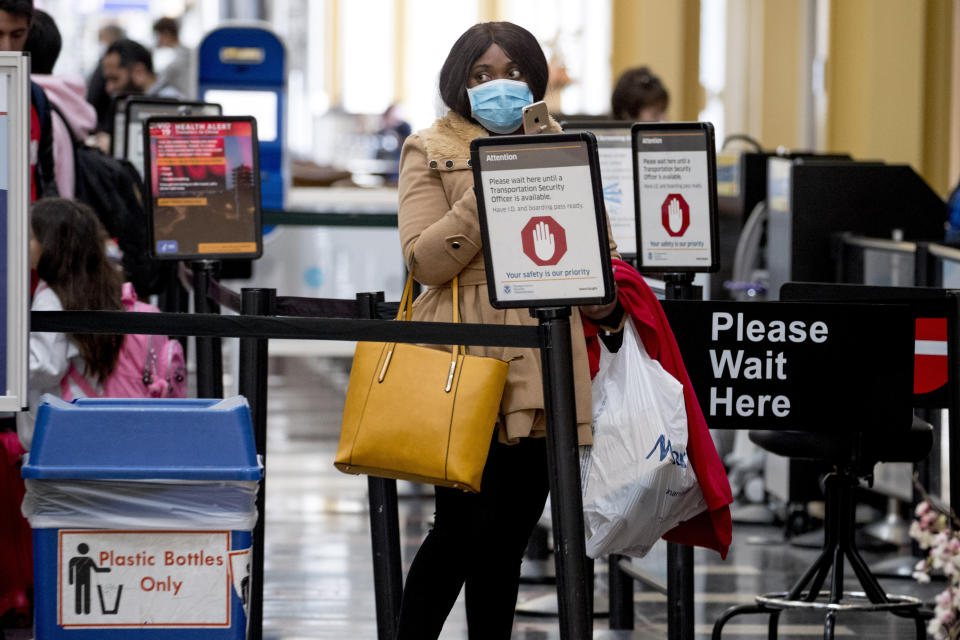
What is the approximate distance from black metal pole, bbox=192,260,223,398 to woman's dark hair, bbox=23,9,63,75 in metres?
1.25

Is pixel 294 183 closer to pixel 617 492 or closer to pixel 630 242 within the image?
pixel 630 242

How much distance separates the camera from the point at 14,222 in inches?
111

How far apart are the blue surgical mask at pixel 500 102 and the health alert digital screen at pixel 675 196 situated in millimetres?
1012

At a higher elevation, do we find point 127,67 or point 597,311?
point 127,67

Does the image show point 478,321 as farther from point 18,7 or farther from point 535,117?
point 18,7

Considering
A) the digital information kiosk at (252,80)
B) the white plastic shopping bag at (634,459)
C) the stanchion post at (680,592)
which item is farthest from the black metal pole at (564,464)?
the digital information kiosk at (252,80)

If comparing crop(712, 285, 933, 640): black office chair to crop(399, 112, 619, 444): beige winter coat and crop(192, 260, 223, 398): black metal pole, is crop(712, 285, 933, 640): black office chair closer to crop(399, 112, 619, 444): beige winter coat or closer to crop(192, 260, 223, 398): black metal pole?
crop(399, 112, 619, 444): beige winter coat

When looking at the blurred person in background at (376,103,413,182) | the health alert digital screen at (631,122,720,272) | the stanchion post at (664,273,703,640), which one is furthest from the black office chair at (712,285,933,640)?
the blurred person in background at (376,103,413,182)

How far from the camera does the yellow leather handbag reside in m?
2.91

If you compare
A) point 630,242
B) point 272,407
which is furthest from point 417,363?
point 272,407

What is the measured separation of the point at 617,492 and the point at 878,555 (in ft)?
10.7

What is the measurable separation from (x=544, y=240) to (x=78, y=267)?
2042 millimetres

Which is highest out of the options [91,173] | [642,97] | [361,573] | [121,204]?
[642,97]

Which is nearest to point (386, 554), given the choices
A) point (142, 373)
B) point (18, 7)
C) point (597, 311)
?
→ point (597, 311)
